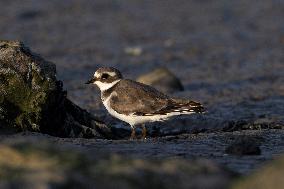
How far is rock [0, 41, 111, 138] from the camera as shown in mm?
A: 7816

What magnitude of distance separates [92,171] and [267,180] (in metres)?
1.01

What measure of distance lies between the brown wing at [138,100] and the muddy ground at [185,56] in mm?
417

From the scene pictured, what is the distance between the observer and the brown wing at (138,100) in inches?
319

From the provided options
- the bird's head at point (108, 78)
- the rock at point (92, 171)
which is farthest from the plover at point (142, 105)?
the rock at point (92, 171)

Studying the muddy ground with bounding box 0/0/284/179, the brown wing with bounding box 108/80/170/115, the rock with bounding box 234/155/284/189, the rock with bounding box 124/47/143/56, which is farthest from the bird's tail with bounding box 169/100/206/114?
the rock with bounding box 124/47/143/56

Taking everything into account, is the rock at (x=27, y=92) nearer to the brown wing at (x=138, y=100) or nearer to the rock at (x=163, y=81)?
the brown wing at (x=138, y=100)

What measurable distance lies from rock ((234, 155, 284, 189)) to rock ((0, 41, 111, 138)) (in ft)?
13.0

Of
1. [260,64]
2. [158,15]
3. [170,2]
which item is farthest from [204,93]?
[170,2]

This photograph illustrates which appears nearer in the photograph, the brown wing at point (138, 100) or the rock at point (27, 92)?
the rock at point (27, 92)

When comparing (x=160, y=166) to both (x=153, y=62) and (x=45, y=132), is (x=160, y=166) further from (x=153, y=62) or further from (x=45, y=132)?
(x=153, y=62)

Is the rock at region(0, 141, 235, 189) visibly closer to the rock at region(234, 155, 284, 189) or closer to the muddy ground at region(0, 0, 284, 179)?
the rock at region(234, 155, 284, 189)

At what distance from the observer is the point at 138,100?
816cm

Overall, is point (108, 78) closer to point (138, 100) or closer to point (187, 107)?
point (138, 100)

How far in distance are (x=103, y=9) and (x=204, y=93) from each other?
1033cm
